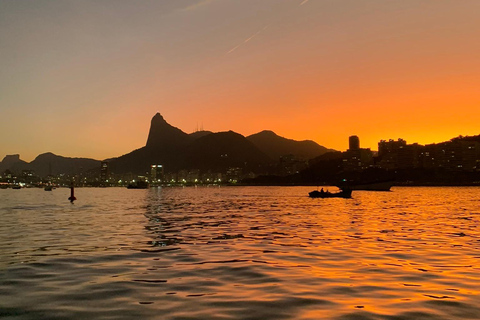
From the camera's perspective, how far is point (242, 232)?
34.0 m

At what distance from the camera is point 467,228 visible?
36.3 meters

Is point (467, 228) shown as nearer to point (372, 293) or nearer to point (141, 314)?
point (372, 293)

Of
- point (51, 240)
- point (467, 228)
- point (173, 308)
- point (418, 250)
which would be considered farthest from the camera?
point (467, 228)

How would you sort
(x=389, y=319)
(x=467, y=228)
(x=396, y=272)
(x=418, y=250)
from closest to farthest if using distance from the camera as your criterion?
(x=389, y=319)
(x=396, y=272)
(x=418, y=250)
(x=467, y=228)

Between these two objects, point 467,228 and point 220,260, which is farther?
point 467,228

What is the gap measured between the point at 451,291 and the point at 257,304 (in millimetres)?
6681

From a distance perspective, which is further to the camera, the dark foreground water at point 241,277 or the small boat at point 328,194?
the small boat at point 328,194

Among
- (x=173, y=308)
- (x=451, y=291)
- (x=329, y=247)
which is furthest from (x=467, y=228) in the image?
(x=173, y=308)

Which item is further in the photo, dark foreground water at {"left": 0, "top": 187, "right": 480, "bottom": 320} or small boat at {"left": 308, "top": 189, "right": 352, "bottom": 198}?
small boat at {"left": 308, "top": 189, "right": 352, "bottom": 198}

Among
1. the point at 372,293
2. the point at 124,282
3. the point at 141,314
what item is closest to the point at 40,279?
the point at 124,282

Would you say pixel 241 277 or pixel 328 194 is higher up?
pixel 241 277

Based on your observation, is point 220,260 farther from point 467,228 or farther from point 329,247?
point 467,228

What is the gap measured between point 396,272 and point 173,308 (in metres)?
9.98

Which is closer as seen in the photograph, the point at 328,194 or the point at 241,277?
the point at 241,277
